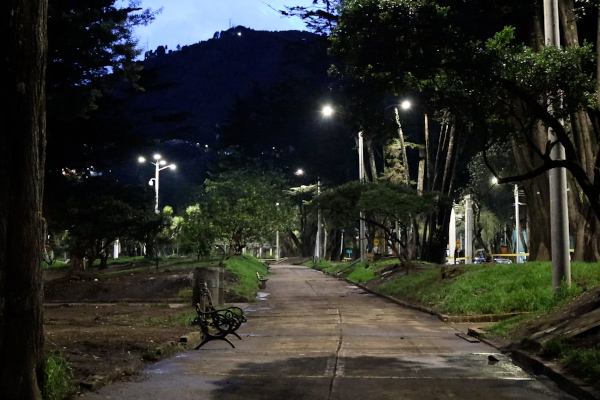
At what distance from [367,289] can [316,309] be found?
9.92 meters

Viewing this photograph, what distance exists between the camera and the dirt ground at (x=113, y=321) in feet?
29.0

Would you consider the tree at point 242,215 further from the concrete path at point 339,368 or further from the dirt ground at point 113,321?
the concrete path at point 339,368

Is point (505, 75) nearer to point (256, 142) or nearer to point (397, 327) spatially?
point (397, 327)

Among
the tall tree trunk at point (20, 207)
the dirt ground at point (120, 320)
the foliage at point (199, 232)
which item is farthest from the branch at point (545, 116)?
the foliage at point (199, 232)

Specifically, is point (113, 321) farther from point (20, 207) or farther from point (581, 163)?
point (581, 163)

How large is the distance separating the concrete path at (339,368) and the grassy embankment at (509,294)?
613mm

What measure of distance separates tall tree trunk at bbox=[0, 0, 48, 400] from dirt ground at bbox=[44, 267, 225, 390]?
1.38 metres

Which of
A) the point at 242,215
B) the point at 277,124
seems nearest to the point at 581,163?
the point at 242,215

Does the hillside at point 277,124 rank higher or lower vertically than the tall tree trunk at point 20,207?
higher

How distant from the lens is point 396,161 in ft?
141

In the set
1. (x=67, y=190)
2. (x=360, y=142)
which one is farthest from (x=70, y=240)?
(x=360, y=142)

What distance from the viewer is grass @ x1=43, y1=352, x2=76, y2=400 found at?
6500 mm

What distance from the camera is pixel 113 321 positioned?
52.2ft

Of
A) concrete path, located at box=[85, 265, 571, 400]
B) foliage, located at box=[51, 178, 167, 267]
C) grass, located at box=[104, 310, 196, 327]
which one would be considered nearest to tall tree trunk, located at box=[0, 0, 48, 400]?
concrete path, located at box=[85, 265, 571, 400]
